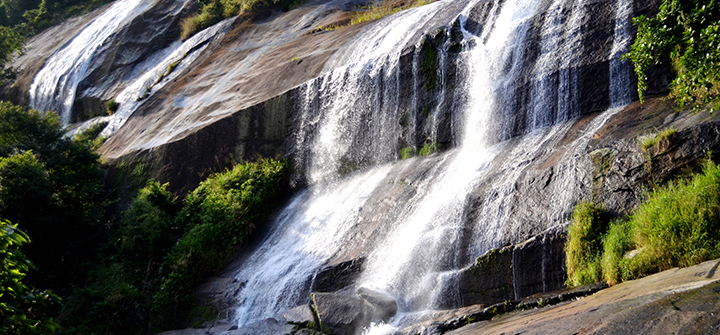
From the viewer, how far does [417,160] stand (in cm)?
1167

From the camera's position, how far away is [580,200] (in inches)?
277

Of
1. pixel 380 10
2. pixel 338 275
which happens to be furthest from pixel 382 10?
pixel 338 275

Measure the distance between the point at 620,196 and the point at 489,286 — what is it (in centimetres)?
209

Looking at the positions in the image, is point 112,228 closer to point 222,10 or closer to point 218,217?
point 218,217

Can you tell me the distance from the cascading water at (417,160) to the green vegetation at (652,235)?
2.32 ft

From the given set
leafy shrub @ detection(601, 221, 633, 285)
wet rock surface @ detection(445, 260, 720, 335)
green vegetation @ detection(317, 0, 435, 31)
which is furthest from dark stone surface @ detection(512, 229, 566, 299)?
green vegetation @ detection(317, 0, 435, 31)

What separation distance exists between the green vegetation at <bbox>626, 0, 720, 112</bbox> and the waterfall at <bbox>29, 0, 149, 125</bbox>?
24.1 m

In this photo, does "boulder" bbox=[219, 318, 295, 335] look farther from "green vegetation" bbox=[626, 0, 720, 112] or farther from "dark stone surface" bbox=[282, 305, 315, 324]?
"green vegetation" bbox=[626, 0, 720, 112]

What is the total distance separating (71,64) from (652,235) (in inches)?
1086

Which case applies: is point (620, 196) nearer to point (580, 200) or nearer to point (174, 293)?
point (580, 200)

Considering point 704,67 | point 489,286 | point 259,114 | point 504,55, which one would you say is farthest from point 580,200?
point 259,114

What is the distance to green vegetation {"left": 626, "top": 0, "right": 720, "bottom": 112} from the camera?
611cm

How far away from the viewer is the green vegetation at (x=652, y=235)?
5293 millimetres

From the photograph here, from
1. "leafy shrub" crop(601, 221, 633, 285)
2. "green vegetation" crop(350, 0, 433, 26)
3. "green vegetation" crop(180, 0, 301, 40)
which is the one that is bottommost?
"leafy shrub" crop(601, 221, 633, 285)
